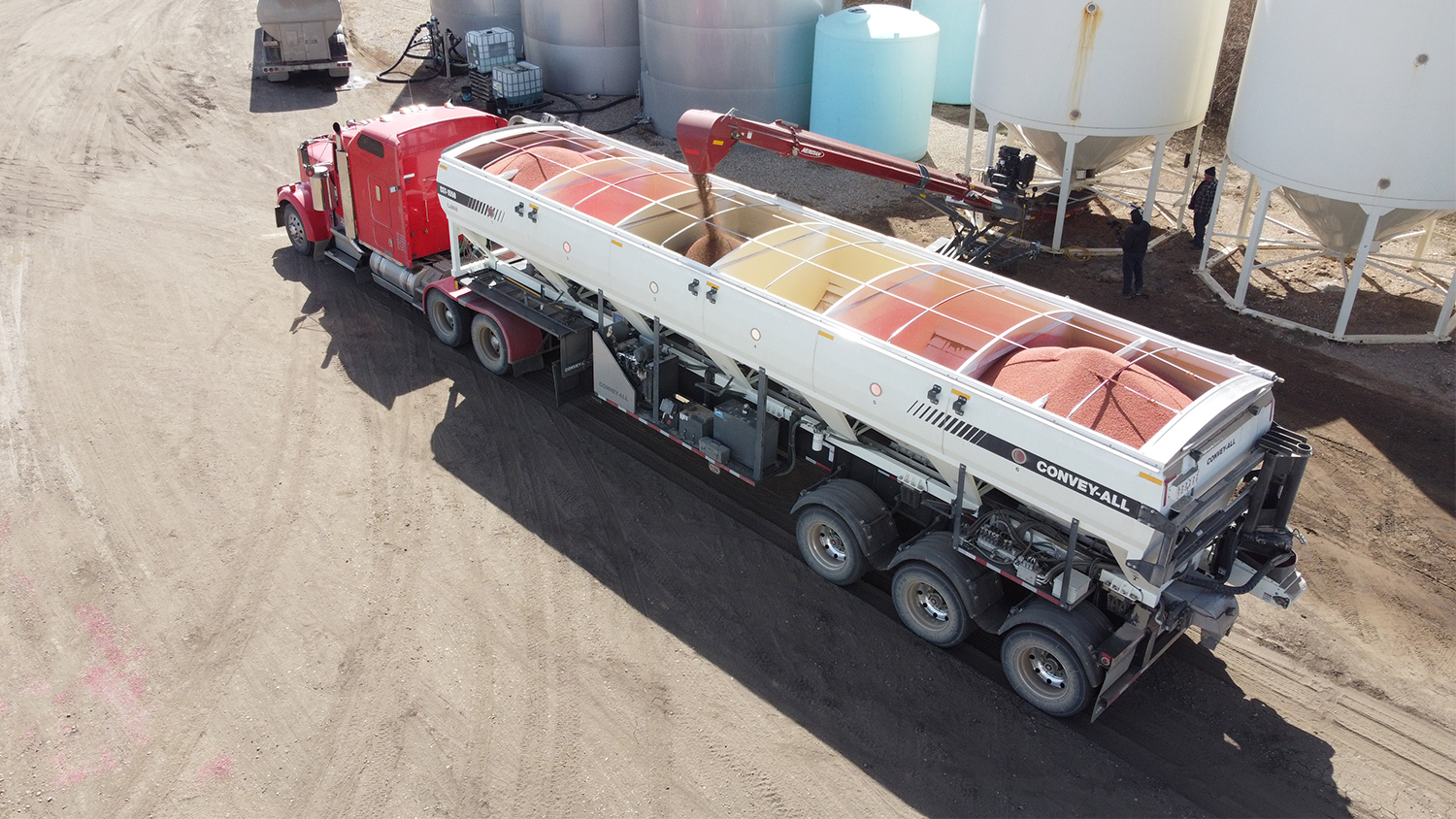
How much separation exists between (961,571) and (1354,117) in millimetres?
10176

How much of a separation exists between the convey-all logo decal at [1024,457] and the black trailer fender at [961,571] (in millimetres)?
1305

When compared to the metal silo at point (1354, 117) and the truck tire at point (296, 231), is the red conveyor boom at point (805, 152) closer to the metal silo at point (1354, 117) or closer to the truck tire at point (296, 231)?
the metal silo at point (1354, 117)

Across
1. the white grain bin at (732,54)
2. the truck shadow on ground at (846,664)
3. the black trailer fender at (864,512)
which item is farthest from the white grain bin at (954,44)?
the black trailer fender at (864,512)

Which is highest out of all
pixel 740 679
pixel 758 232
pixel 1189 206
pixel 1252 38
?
pixel 1252 38

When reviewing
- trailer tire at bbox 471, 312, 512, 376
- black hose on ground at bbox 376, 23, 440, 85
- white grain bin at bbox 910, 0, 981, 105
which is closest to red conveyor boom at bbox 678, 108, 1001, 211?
trailer tire at bbox 471, 312, 512, 376

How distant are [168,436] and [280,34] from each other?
1693 cm

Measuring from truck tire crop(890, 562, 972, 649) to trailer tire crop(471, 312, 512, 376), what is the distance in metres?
6.60

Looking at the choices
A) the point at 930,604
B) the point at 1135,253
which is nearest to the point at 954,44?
the point at 1135,253

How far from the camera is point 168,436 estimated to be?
13266mm

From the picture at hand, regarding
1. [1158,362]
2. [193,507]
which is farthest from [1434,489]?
[193,507]

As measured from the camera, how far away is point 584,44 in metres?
26.2

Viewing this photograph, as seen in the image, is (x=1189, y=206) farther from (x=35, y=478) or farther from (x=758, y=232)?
(x=35, y=478)

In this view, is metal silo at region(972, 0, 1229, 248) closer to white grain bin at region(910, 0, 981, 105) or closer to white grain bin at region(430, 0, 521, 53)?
white grain bin at region(910, 0, 981, 105)

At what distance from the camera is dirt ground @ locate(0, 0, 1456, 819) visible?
8.84 metres
